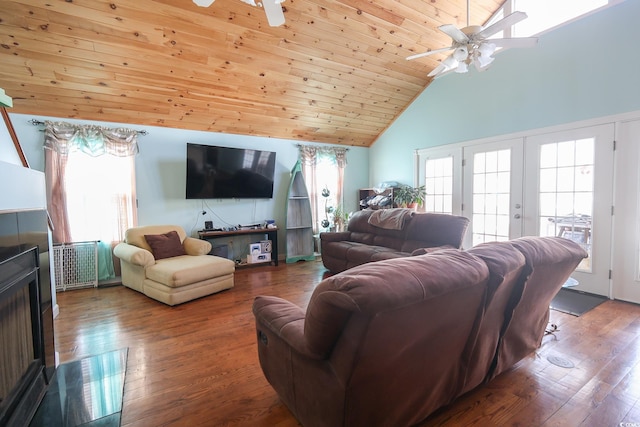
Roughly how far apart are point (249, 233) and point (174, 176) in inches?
57.9

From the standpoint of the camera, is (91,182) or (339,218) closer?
(91,182)

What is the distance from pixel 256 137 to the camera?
205 inches

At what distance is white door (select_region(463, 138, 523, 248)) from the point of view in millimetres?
4070

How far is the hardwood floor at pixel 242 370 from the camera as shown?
1.58 m

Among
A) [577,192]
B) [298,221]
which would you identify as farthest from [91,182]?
[577,192]

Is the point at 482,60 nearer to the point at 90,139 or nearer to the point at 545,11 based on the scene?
the point at 545,11

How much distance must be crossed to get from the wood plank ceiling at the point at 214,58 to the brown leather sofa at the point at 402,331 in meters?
3.13

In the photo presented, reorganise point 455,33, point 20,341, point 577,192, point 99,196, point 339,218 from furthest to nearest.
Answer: point 339,218, point 99,196, point 577,192, point 455,33, point 20,341

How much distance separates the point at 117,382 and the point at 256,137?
4146 mm

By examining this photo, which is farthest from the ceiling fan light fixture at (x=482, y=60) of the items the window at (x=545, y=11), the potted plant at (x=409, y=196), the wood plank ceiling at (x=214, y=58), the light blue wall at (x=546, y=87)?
the potted plant at (x=409, y=196)

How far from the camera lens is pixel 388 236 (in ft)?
13.8

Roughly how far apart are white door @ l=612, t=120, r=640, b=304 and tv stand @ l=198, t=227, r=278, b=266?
4.51 meters

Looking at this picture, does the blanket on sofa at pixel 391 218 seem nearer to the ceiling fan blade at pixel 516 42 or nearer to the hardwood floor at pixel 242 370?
the hardwood floor at pixel 242 370

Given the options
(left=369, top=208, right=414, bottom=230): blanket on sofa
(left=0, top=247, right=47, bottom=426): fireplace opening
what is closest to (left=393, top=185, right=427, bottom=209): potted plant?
(left=369, top=208, right=414, bottom=230): blanket on sofa
